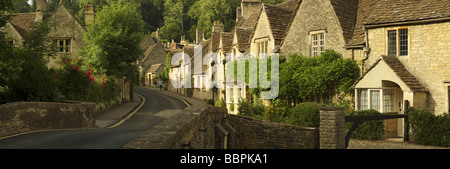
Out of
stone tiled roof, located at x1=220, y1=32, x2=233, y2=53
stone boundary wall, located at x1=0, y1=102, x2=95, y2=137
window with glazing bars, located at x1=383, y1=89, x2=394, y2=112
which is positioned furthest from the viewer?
stone tiled roof, located at x1=220, y1=32, x2=233, y2=53

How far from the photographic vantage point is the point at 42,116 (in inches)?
752

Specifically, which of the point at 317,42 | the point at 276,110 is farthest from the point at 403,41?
the point at 276,110

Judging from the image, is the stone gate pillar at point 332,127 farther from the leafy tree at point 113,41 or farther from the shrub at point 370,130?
the leafy tree at point 113,41

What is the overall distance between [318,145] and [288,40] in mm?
13340

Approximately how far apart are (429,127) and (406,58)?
4.34 metres

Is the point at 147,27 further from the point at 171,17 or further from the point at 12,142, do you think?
the point at 12,142

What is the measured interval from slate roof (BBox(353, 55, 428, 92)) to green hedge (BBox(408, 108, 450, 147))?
1298 millimetres

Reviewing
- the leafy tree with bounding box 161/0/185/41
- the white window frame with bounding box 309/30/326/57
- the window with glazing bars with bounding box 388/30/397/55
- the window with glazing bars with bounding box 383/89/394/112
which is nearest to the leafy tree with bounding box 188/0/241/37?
the leafy tree with bounding box 161/0/185/41

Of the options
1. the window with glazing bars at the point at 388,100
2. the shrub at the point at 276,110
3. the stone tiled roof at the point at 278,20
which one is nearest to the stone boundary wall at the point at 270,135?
the shrub at the point at 276,110

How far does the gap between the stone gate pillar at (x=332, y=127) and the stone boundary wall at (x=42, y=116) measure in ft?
39.5

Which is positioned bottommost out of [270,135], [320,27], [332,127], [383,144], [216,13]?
[383,144]

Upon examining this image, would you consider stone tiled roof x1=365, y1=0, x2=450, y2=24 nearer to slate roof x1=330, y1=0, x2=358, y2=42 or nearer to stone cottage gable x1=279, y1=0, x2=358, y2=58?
slate roof x1=330, y1=0, x2=358, y2=42

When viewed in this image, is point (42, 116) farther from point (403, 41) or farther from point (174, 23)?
point (174, 23)

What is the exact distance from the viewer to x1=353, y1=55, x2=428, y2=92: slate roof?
22.4 m
